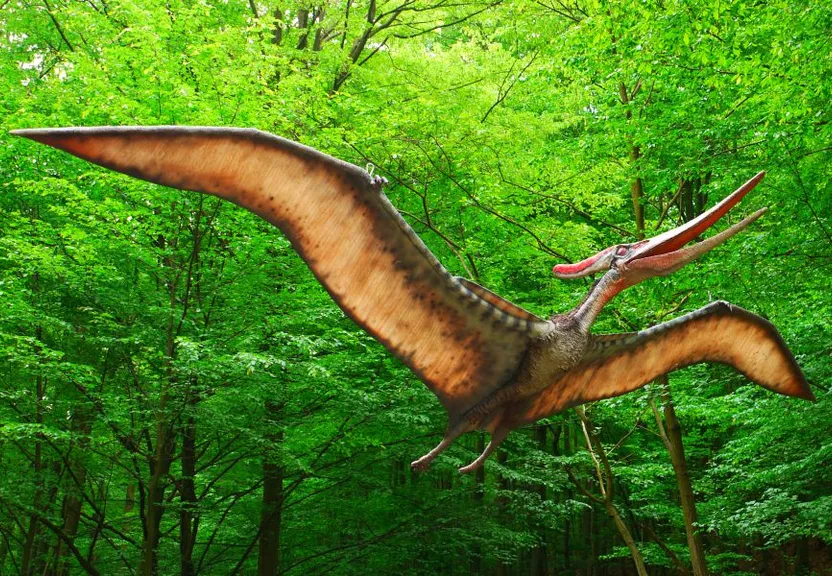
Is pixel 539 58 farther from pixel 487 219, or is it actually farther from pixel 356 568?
pixel 356 568

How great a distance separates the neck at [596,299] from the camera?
2277mm

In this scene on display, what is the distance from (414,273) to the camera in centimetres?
211

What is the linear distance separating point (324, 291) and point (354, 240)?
5055 mm

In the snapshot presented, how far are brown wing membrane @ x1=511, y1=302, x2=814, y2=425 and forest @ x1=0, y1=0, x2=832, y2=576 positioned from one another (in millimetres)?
3464

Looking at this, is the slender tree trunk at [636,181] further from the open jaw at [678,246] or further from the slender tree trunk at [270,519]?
the open jaw at [678,246]

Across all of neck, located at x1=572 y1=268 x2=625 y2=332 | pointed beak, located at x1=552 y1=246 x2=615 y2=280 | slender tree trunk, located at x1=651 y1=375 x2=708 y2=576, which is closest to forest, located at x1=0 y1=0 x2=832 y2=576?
slender tree trunk, located at x1=651 y1=375 x2=708 y2=576

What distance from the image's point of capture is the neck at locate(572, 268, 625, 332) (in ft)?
7.47

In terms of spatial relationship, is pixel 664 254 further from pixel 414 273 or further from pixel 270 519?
pixel 270 519

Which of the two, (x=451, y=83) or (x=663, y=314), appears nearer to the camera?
(x=663, y=314)

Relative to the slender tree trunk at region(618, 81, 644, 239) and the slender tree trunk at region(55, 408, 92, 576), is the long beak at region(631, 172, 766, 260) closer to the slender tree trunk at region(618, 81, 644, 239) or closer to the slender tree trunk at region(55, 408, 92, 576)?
the slender tree trunk at region(55, 408, 92, 576)

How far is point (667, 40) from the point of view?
6.61m

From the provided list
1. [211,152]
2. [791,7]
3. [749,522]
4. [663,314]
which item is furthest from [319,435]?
[211,152]

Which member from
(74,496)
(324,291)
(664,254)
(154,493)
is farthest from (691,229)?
(74,496)

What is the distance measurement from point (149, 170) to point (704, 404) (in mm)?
7578
